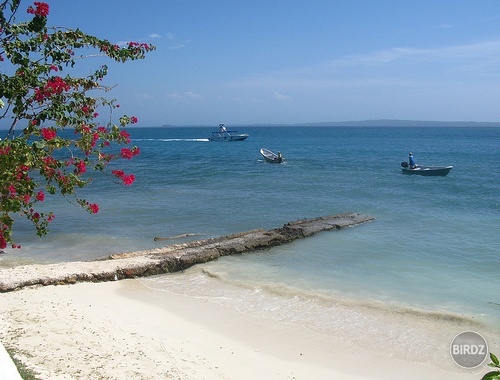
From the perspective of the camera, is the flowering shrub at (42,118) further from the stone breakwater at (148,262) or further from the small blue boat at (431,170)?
the small blue boat at (431,170)

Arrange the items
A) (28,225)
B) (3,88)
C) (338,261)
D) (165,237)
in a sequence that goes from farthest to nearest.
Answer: (28,225), (165,237), (338,261), (3,88)

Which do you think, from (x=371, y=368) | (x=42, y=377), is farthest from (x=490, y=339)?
(x=42, y=377)

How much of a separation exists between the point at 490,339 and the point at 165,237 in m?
10.7

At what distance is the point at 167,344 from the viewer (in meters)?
7.80

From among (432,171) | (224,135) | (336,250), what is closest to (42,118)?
(336,250)

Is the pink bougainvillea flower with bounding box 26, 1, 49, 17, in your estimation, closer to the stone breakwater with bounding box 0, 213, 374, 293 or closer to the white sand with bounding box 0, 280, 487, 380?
the white sand with bounding box 0, 280, 487, 380

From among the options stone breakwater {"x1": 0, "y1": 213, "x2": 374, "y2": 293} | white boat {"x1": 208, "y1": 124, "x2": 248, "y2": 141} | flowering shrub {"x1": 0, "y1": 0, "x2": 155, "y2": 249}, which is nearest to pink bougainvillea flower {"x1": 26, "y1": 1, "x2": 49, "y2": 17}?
flowering shrub {"x1": 0, "y1": 0, "x2": 155, "y2": 249}

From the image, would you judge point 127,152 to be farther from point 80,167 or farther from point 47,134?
point 47,134

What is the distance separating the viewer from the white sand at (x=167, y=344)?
6695 mm

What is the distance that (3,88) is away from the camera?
180 inches

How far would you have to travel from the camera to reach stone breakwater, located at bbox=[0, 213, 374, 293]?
35.2ft

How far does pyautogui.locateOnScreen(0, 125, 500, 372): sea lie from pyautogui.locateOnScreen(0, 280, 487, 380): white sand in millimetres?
547

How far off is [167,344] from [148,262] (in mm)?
4680

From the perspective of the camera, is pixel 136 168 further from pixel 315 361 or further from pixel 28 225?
pixel 315 361
